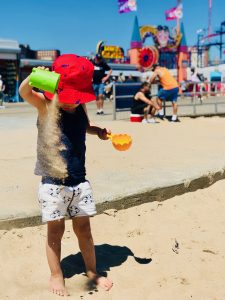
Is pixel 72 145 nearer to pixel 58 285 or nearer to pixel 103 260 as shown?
pixel 58 285

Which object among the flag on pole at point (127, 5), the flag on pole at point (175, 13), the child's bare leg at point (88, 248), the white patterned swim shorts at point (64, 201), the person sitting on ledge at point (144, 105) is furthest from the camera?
the flag on pole at point (175, 13)

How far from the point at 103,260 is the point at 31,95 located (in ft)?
4.55

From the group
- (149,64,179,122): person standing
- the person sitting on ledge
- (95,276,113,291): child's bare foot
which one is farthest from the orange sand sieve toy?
(149,64,179,122): person standing

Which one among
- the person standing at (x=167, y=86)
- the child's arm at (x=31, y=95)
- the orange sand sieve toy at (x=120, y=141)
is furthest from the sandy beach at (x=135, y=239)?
the person standing at (x=167, y=86)

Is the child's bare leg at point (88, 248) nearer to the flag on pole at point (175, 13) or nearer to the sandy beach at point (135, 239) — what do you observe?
the sandy beach at point (135, 239)

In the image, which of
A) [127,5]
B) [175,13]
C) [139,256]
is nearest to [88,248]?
[139,256]

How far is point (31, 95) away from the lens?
8.37 ft

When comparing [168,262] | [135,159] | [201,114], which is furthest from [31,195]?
[201,114]

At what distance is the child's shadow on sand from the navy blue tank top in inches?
29.1

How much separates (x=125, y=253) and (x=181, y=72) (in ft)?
126

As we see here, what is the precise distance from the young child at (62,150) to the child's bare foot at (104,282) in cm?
24

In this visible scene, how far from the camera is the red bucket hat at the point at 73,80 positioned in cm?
253

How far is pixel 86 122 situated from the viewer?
2.78 meters

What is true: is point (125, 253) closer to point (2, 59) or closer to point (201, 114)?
point (201, 114)
